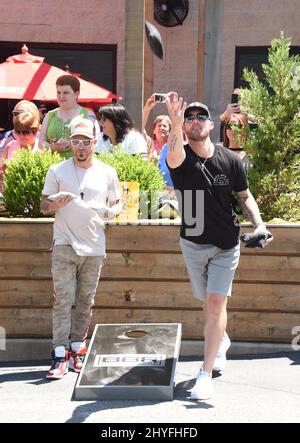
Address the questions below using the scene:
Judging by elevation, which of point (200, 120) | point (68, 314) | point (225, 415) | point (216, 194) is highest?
point (200, 120)

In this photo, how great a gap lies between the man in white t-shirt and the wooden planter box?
431 mm

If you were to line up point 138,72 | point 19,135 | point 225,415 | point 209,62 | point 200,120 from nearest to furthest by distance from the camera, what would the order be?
point 225,415 → point 200,120 → point 19,135 → point 138,72 → point 209,62

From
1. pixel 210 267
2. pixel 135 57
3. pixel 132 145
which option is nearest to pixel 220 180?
pixel 210 267

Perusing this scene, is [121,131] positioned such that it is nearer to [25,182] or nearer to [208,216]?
[25,182]

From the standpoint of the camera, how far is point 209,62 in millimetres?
10633

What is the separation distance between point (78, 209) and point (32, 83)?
439 cm

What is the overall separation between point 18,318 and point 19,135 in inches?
62.8

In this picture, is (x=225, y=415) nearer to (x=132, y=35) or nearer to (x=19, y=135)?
(x=19, y=135)

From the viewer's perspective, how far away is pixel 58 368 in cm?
666

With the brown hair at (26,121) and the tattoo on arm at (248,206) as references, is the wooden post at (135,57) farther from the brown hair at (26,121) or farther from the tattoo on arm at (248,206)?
the tattoo on arm at (248,206)

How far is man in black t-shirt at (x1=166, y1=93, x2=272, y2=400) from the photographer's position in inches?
238

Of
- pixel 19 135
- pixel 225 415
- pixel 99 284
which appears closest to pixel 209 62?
pixel 19 135

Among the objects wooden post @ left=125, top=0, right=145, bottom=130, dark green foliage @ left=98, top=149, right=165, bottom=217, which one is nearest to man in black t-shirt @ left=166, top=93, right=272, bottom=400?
dark green foliage @ left=98, top=149, right=165, bottom=217

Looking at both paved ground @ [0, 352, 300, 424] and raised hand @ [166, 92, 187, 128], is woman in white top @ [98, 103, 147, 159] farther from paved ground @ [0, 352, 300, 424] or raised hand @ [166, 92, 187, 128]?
raised hand @ [166, 92, 187, 128]
